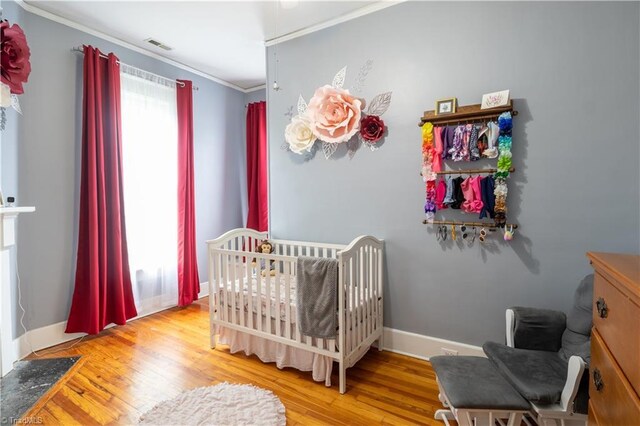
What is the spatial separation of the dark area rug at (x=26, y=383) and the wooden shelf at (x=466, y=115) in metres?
3.01

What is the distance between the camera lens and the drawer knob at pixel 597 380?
942 mm

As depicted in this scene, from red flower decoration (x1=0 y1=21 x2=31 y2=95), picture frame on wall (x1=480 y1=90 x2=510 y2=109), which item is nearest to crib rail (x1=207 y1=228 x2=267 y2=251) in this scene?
red flower decoration (x1=0 y1=21 x2=31 y2=95)

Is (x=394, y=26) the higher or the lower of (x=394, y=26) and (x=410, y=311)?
the higher

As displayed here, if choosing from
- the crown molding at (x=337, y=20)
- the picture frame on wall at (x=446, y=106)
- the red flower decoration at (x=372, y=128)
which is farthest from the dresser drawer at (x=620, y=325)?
the crown molding at (x=337, y=20)

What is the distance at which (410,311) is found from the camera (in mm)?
2352

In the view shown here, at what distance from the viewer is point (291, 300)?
7.06 ft

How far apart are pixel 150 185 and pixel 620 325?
3.45 meters

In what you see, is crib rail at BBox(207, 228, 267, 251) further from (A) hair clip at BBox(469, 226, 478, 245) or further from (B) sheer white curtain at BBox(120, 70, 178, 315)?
(A) hair clip at BBox(469, 226, 478, 245)

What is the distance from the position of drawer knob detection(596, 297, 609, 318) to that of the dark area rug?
2.71 meters

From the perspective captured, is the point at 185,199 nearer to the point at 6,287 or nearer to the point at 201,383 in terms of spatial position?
the point at 6,287

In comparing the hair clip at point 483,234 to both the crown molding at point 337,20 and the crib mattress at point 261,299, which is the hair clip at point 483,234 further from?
the crown molding at point 337,20

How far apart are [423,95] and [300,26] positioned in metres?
1.30

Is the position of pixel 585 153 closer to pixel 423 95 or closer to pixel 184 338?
pixel 423 95

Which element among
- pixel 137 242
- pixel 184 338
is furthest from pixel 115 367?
pixel 137 242
